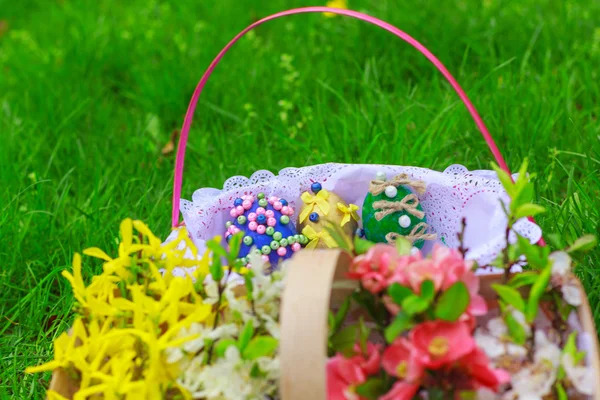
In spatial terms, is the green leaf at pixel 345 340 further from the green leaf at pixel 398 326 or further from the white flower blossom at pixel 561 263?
the white flower blossom at pixel 561 263

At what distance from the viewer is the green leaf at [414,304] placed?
0.79m

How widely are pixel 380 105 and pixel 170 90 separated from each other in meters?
0.70

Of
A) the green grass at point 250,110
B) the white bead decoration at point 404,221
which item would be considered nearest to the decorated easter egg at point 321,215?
the white bead decoration at point 404,221

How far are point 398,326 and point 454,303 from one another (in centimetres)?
7

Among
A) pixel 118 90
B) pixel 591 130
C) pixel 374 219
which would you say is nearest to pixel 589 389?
Result: pixel 374 219

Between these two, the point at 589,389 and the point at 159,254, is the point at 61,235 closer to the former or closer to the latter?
the point at 159,254

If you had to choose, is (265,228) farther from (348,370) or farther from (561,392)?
(561,392)

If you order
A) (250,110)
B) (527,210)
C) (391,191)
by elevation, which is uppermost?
(527,210)

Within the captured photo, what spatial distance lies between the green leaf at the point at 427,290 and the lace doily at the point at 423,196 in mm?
308

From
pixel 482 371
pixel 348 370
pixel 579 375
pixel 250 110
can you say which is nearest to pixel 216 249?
pixel 348 370

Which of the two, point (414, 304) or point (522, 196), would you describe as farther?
point (522, 196)

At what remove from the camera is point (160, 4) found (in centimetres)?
288

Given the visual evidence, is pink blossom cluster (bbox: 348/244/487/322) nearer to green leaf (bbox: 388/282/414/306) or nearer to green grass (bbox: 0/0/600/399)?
green leaf (bbox: 388/282/414/306)

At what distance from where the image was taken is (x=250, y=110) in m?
2.06
